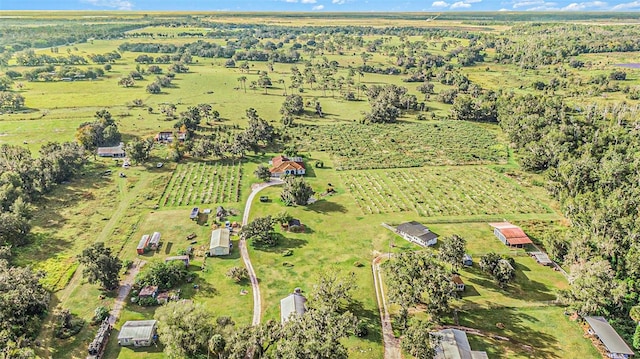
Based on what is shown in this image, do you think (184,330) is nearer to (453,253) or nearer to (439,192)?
(453,253)

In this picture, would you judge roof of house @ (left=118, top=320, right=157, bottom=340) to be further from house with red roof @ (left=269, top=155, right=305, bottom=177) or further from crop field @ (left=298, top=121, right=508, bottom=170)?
crop field @ (left=298, top=121, right=508, bottom=170)

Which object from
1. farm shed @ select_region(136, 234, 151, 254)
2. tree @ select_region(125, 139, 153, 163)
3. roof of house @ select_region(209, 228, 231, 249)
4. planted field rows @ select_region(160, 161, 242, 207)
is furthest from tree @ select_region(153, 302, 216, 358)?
tree @ select_region(125, 139, 153, 163)

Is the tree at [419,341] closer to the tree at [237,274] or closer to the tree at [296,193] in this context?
the tree at [237,274]

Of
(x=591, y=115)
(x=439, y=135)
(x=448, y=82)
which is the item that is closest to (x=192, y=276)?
(x=439, y=135)

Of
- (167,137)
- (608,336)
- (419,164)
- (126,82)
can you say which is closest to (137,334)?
(608,336)

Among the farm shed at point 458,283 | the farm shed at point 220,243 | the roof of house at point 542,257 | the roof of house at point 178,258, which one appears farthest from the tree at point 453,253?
the roof of house at point 178,258
